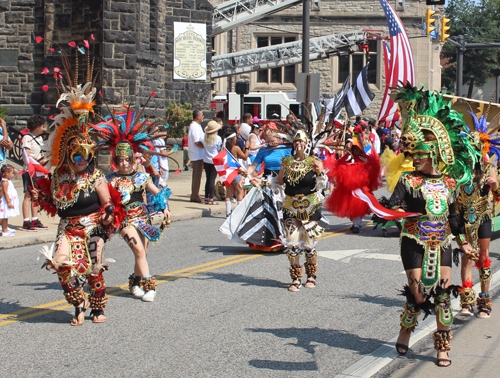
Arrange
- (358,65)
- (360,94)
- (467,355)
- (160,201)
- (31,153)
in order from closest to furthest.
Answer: (467,355)
(160,201)
(31,153)
(360,94)
(358,65)

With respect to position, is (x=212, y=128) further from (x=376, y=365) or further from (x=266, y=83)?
(x=266, y=83)

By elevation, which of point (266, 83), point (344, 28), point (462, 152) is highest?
point (344, 28)

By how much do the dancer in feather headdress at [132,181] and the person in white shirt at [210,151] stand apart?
24.6ft

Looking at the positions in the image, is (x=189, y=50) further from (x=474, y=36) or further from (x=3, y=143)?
(x=474, y=36)

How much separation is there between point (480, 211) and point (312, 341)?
2.33 meters

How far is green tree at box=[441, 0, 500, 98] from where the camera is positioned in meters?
52.9

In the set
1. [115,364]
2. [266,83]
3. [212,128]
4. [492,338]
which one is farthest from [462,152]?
[266,83]

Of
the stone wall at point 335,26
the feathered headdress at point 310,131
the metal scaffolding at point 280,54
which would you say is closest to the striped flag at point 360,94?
the feathered headdress at point 310,131

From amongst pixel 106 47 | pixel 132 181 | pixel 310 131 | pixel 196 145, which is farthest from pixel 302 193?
pixel 106 47

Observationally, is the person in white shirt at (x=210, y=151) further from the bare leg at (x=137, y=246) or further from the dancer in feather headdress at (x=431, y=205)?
the dancer in feather headdress at (x=431, y=205)

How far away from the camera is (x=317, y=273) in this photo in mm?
8500

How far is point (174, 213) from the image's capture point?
1355 centimetres

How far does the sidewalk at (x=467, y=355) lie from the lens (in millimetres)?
4891

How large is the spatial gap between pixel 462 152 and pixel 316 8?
34827 mm
